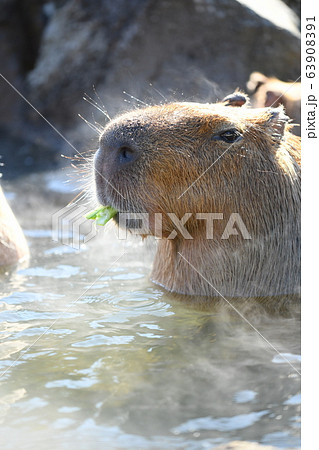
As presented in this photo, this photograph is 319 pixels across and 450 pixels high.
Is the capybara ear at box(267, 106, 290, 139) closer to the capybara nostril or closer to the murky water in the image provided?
the capybara nostril

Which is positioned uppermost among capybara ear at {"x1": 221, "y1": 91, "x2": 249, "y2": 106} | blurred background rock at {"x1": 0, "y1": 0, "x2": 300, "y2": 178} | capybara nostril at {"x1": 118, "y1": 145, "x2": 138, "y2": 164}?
blurred background rock at {"x1": 0, "y1": 0, "x2": 300, "y2": 178}

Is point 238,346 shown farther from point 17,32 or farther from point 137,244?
point 17,32

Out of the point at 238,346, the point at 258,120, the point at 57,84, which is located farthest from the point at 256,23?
the point at 238,346

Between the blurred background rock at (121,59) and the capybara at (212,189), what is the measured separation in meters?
3.53

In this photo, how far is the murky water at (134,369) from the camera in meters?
2.54

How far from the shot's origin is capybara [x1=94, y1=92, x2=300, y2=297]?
3.80m

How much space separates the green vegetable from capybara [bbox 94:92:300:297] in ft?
0.23

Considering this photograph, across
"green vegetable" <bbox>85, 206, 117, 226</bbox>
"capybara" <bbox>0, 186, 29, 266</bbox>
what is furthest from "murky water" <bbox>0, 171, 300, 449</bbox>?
"green vegetable" <bbox>85, 206, 117, 226</bbox>

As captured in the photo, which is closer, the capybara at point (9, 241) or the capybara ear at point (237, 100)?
the capybara ear at point (237, 100)

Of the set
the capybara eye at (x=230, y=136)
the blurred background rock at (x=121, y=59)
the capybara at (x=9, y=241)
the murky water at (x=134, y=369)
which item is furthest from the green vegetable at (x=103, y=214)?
the blurred background rock at (x=121, y=59)

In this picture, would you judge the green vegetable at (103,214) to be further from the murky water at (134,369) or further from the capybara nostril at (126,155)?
the murky water at (134,369)

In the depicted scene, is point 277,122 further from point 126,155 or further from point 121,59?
point 121,59

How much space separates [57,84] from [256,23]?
8.34 ft
